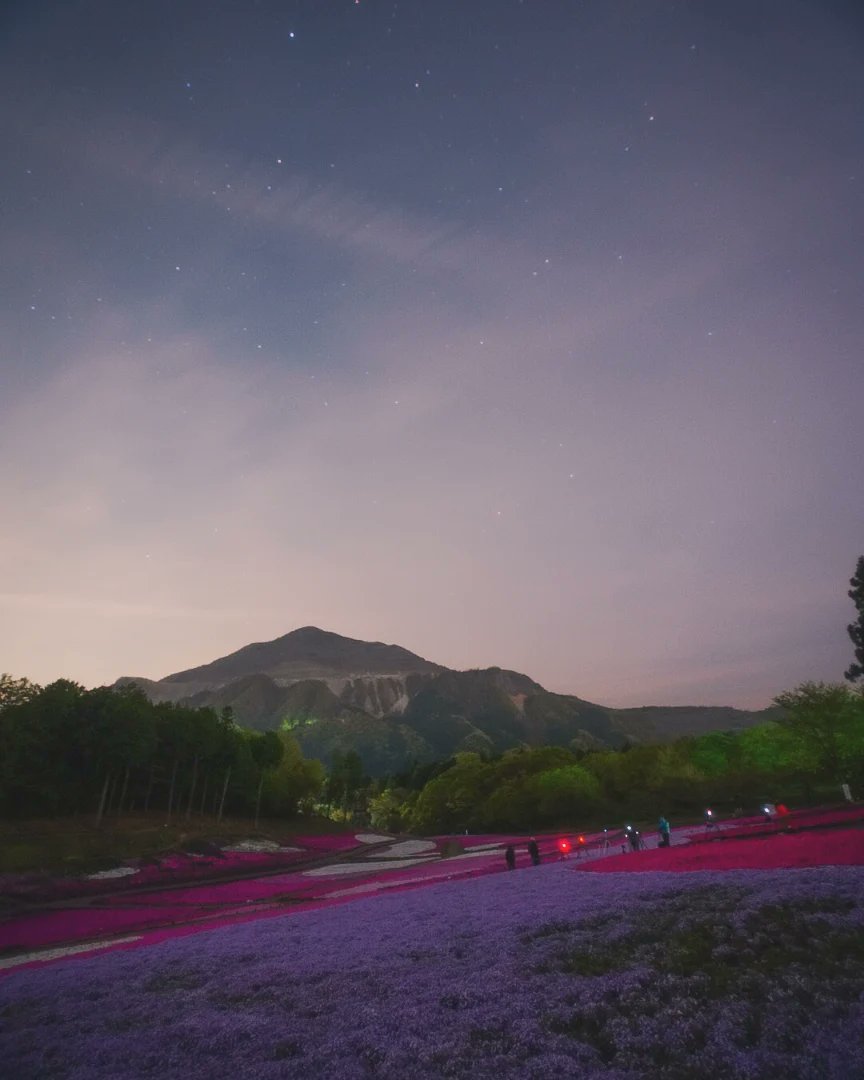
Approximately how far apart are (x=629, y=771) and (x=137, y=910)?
7500 cm

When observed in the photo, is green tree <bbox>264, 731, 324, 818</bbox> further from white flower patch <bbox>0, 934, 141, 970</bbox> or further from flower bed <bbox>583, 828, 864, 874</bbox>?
flower bed <bbox>583, 828, 864, 874</bbox>

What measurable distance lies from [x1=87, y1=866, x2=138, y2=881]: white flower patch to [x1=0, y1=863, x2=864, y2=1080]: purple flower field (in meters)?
29.1

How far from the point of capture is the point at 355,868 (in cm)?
5319

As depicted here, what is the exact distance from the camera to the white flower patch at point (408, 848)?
6450 centimetres

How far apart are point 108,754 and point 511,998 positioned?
7073 cm

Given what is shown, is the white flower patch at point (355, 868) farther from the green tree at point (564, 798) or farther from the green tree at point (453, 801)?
the green tree at point (453, 801)

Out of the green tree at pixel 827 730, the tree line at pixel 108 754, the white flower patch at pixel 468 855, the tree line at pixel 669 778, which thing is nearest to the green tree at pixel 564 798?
the tree line at pixel 669 778

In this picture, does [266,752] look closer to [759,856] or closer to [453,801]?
[453,801]

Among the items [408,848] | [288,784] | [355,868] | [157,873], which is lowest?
[408,848]

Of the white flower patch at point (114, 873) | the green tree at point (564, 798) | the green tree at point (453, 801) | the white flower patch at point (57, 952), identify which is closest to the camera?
the white flower patch at point (57, 952)

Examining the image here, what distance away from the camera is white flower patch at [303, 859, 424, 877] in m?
49.5

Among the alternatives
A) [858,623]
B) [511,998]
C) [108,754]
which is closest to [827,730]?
[858,623]

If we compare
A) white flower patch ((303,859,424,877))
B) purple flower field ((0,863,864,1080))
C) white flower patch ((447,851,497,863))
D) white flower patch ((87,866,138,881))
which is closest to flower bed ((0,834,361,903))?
white flower patch ((87,866,138,881))

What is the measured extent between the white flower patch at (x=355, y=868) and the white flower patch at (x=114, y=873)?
47.5 feet
